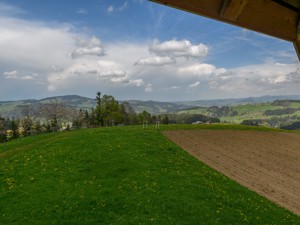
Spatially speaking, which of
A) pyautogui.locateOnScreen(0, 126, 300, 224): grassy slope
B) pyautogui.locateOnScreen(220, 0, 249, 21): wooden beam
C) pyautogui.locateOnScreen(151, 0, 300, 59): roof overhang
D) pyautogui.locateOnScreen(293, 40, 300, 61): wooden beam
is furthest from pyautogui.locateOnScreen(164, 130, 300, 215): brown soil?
pyautogui.locateOnScreen(220, 0, 249, 21): wooden beam

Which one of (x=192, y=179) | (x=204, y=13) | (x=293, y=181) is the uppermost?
(x=204, y=13)

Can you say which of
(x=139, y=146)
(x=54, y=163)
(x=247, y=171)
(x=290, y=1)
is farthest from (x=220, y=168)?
(x=290, y=1)

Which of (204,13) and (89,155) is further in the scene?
(89,155)

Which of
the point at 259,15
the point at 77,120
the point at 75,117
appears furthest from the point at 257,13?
the point at 75,117

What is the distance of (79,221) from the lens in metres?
19.2

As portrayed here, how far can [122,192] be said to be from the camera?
23688 millimetres

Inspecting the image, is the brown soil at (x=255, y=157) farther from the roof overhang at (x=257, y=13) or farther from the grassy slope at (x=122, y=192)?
the roof overhang at (x=257, y=13)

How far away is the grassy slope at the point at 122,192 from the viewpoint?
2005cm

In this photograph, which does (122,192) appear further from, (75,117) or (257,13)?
(75,117)

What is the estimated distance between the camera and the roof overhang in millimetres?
4168

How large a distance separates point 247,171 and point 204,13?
35.1m

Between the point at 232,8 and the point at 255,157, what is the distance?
140 ft

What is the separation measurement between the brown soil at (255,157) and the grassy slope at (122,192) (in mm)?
3196

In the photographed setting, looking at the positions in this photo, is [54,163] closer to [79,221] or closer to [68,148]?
[68,148]
